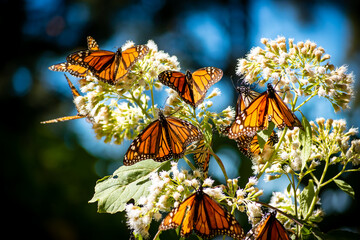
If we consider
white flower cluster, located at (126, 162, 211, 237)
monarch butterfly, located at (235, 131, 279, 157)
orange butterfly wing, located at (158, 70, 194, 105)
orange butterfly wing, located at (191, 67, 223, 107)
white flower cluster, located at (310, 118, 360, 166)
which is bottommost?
white flower cluster, located at (126, 162, 211, 237)

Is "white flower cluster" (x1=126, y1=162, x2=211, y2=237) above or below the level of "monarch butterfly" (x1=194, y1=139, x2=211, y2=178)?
below

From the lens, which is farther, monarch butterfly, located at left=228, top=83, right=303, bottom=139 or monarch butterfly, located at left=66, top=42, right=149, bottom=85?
monarch butterfly, located at left=66, top=42, right=149, bottom=85

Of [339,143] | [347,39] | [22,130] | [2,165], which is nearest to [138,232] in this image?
[339,143]

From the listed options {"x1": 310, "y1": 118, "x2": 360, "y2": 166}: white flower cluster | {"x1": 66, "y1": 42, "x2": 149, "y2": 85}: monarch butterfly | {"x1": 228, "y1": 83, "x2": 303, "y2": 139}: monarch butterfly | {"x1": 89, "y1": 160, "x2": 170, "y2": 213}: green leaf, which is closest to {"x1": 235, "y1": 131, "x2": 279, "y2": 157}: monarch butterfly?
{"x1": 228, "y1": 83, "x2": 303, "y2": 139}: monarch butterfly

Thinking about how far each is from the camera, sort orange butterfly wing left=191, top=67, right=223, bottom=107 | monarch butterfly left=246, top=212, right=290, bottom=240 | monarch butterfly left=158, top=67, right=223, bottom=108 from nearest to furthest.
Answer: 1. monarch butterfly left=246, top=212, right=290, bottom=240
2. monarch butterfly left=158, top=67, right=223, bottom=108
3. orange butterfly wing left=191, top=67, right=223, bottom=107

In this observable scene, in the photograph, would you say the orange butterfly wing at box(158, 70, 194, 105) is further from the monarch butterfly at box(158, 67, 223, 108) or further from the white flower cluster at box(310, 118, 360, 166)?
the white flower cluster at box(310, 118, 360, 166)

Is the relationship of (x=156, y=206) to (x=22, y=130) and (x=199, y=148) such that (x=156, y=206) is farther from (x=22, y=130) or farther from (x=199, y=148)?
(x=22, y=130)

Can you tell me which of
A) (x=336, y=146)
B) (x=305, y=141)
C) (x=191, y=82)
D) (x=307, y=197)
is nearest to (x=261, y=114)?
(x=305, y=141)
